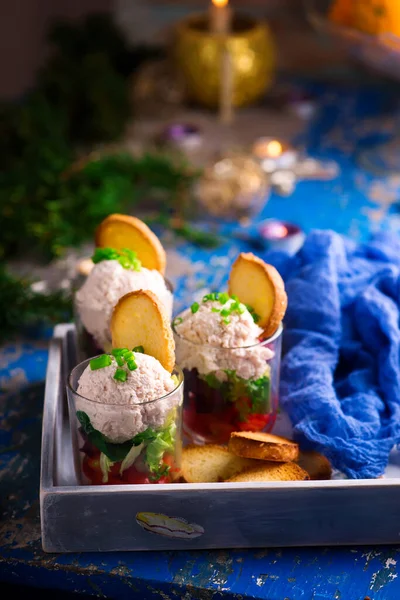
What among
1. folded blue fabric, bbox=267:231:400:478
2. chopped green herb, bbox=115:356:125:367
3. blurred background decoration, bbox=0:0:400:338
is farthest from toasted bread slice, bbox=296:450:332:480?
blurred background decoration, bbox=0:0:400:338

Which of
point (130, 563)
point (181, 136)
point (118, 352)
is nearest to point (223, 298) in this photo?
point (118, 352)

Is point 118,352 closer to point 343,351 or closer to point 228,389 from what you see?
point 228,389

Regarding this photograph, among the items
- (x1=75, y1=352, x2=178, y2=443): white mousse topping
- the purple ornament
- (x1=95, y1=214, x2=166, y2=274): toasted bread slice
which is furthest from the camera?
the purple ornament

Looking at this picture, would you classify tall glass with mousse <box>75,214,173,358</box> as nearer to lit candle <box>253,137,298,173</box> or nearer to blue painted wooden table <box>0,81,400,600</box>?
blue painted wooden table <box>0,81,400,600</box>

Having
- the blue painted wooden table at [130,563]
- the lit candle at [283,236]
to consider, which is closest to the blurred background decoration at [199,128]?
the lit candle at [283,236]

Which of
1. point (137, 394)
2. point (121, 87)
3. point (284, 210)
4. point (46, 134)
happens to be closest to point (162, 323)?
point (137, 394)

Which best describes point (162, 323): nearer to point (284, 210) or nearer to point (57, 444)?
point (57, 444)
